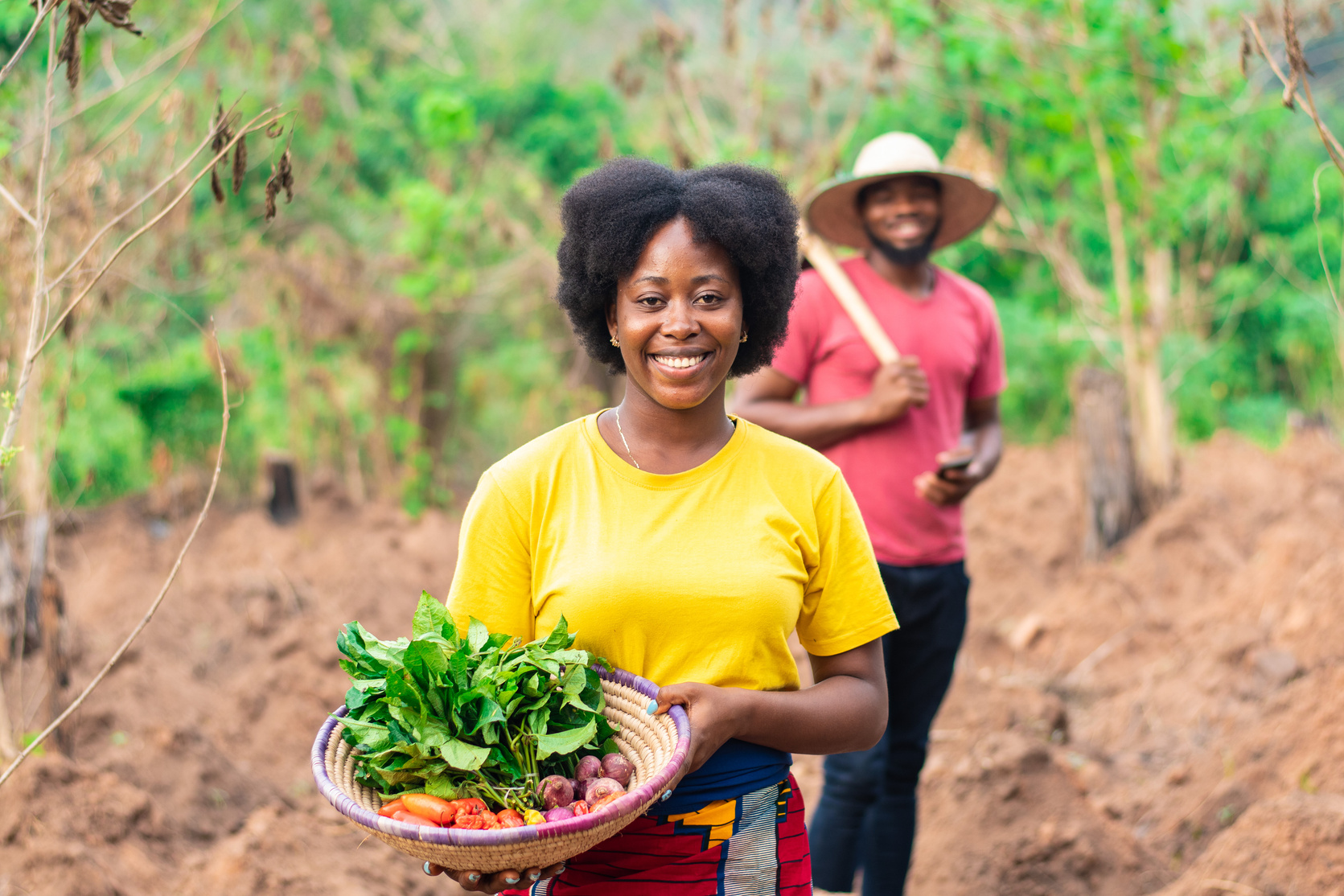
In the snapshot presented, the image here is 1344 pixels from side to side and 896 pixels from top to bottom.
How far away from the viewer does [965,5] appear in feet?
23.5

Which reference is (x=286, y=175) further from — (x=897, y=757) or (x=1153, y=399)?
(x=1153, y=399)

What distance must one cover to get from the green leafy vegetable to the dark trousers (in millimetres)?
1505

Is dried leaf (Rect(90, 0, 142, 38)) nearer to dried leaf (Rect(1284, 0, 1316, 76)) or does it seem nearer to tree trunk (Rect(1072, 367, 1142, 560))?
dried leaf (Rect(1284, 0, 1316, 76))

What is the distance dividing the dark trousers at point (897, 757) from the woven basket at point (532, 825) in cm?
144

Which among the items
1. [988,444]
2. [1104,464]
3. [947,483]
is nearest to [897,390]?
[947,483]

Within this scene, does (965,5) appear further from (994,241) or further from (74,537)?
(74,537)

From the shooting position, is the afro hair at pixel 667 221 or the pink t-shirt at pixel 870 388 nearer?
the afro hair at pixel 667 221

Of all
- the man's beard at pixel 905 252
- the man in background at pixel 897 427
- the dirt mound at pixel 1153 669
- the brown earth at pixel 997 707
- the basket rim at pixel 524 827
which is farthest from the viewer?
the dirt mound at pixel 1153 669

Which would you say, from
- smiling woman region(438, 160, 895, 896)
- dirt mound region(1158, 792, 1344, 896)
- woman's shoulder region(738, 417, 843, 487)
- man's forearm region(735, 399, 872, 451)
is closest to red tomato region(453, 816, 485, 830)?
smiling woman region(438, 160, 895, 896)

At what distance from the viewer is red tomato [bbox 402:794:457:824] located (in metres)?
1.67

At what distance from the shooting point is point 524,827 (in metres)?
1.53

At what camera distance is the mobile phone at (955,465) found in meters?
3.03

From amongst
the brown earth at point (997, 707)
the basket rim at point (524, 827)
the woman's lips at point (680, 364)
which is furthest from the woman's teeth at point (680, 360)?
the brown earth at point (997, 707)

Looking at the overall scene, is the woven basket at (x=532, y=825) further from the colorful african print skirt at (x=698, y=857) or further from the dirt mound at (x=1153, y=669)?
the dirt mound at (x=1153, y=669)
